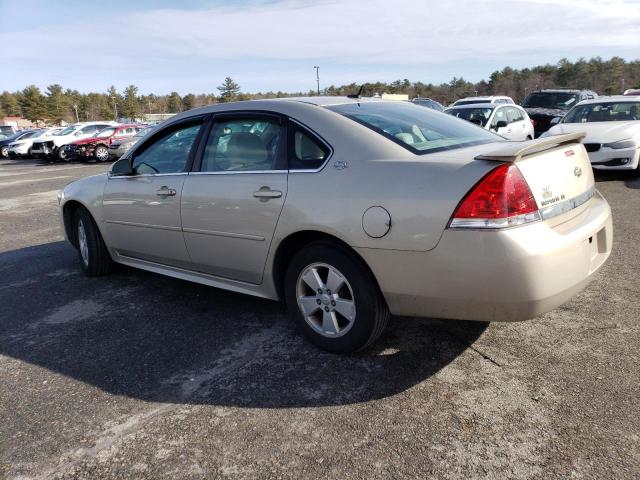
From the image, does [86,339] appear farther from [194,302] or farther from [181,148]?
[181,148]

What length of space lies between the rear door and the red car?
839 inches

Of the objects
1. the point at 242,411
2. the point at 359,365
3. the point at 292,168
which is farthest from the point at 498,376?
the point at 292,168

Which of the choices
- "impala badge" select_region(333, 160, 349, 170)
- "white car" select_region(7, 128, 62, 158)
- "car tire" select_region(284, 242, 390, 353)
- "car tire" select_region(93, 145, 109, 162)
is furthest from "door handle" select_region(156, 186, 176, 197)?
"white car" select_region(7, 128, 62, 158)

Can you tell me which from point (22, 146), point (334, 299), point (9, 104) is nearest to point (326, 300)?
point (334, 299)

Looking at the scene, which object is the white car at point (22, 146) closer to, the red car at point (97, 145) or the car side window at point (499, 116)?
the red car at point (97, 145)

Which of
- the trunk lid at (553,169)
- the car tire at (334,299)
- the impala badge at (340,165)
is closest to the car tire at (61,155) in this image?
the car tire at (334,299)

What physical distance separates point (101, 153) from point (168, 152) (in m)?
21.0

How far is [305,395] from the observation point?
287 centimetres

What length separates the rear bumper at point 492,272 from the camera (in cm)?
254

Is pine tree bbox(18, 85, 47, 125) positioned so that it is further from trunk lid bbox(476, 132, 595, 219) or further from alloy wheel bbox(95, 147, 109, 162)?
trunk lid bbox(476, 132, 595, 219)

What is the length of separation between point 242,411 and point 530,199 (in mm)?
1855

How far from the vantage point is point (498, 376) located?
2.96 metres

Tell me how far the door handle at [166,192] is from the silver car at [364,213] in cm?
2

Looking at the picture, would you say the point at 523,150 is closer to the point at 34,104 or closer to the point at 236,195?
the point at 236,195
